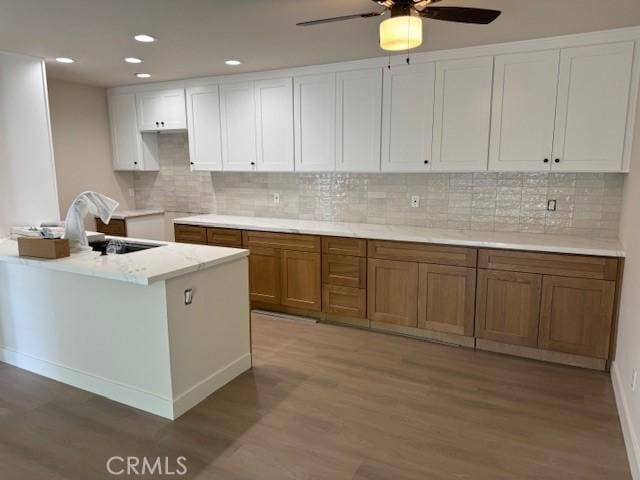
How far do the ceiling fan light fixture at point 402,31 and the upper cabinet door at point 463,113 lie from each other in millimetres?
1681

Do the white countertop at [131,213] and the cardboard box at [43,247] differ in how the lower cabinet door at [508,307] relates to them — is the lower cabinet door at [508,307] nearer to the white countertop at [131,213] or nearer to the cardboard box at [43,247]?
the cardboard box at [43,247]

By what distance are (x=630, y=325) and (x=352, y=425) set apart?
1712mm

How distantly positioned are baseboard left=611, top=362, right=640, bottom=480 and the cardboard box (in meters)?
3.31

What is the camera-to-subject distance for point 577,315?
10.4ft

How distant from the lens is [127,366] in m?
2.70

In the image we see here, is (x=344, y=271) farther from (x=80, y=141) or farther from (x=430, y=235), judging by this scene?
(x=80, y=141)

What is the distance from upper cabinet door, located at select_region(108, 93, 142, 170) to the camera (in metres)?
5.23

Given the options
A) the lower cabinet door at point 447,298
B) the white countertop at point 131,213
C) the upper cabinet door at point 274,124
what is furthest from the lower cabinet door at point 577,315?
the white countertop at point 131,213

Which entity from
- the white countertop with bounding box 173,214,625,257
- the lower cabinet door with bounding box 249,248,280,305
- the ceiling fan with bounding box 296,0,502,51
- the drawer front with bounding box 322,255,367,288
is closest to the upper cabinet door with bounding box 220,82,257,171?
the white countertop with bounding box 173,214,625,257

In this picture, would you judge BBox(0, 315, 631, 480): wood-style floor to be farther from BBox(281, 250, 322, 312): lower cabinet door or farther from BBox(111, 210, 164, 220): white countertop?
BBox(111, 210, 164, 220): white countertop

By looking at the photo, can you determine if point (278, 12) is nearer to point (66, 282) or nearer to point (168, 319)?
point (168, 319)

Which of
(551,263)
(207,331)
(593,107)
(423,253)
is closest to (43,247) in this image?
(207,331)

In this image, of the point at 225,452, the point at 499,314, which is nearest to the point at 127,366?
the point at 225,452

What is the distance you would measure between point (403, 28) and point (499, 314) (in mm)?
2323
